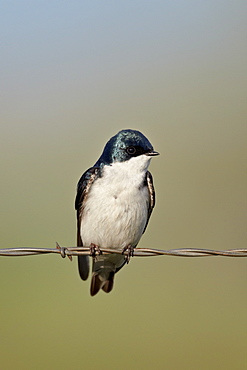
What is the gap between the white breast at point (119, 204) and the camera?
→ 361 cm

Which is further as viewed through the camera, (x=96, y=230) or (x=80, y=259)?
(x=80, y=259)

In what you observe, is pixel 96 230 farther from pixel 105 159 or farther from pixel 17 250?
pixel 17 250

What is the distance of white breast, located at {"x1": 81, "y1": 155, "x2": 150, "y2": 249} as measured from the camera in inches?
142

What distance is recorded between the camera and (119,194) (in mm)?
3596

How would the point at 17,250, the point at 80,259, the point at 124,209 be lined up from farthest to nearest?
the point at 80,259 → the point at 124,209 → the point at 17,250

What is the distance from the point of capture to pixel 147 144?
3670mm

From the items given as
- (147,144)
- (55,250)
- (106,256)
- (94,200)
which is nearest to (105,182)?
(94,200)

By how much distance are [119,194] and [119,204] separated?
0.07 meters

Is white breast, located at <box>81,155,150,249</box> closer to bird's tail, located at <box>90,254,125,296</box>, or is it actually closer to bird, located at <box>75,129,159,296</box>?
bird, located at <box>75,129,159,296</box>

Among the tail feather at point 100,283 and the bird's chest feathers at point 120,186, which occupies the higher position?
the bird's chest feathers at point 120,186

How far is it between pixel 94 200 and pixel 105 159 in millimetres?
292

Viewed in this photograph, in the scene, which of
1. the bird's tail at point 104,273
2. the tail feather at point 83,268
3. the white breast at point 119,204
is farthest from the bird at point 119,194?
the bird's tail at point 104,273

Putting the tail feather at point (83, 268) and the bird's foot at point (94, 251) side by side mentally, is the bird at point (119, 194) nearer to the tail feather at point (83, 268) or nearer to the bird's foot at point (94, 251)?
the bird's foot at point (94, 251)

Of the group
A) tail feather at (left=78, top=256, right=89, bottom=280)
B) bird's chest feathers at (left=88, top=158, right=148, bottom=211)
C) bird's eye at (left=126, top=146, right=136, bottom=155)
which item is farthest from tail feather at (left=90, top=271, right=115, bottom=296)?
bird's eye at (left=126, top=146, right=136, bottom=155)
